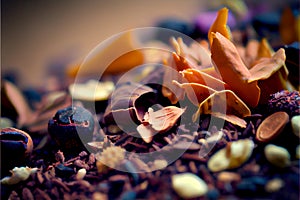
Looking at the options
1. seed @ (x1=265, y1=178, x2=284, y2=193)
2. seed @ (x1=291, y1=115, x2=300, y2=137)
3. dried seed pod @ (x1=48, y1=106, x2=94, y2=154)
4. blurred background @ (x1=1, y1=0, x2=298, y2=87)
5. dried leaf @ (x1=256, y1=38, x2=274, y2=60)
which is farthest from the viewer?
blurred background @ (x1=1, y1=0, x2=298, y2=87)

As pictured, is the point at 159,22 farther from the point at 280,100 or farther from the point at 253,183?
the point at 253,183

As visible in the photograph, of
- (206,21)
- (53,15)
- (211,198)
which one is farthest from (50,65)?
(211,198)

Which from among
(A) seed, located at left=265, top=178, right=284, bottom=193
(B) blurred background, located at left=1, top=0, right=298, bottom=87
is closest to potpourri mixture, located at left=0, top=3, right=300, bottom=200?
(A) seed, located at left=265, top=178, right=284, bottom=193

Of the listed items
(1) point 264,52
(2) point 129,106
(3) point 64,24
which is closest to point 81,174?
(2) point 129,106

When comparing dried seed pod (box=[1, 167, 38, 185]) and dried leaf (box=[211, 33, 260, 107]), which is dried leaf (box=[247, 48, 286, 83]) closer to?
dried leaf (box=[211, 33, 260, 107])

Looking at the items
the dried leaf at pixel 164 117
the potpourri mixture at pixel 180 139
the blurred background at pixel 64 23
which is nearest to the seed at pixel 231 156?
the potpourri mixture at pixel 180 139

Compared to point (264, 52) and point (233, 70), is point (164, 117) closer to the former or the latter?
point (233, 70)
